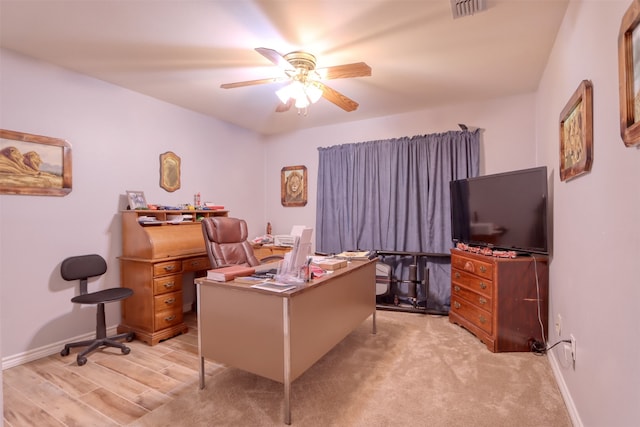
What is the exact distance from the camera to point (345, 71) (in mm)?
2295

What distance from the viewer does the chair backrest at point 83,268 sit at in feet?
9.13

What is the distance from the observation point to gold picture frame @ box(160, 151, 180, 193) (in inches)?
145

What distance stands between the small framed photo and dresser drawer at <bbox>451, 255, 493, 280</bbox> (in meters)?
3.30

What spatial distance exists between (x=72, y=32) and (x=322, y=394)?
10.1ft

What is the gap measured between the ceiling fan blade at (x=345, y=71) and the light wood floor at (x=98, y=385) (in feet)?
7.86

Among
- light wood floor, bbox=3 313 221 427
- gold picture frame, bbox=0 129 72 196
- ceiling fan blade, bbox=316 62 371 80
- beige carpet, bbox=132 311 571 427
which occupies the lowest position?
light wood floor, bbox=3 313 221 427

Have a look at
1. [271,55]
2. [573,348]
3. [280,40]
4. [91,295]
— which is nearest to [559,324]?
[573,348]

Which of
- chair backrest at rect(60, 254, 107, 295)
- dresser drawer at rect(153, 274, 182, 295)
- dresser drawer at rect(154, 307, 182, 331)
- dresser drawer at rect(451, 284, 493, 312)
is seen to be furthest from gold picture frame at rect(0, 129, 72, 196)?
dresser drawer at rect(451, 284, 493, 312)

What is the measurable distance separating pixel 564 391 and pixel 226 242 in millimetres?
2953

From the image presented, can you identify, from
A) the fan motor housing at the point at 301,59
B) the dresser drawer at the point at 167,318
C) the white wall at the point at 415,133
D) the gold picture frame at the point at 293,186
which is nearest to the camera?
the fan motor housing at the point at 301,59

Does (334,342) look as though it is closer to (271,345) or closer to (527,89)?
(271,345)

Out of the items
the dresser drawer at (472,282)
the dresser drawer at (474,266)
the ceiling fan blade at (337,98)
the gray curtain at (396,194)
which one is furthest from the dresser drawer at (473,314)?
the ceiling fan blade at (337,98)

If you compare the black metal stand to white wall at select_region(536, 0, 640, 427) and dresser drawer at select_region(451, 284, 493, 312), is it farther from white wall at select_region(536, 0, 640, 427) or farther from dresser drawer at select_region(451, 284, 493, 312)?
white wall at select_region(536, 0, 640, 427)

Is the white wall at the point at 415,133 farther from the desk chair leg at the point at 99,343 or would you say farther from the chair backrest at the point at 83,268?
the desk chair leg at the point at 99,343
